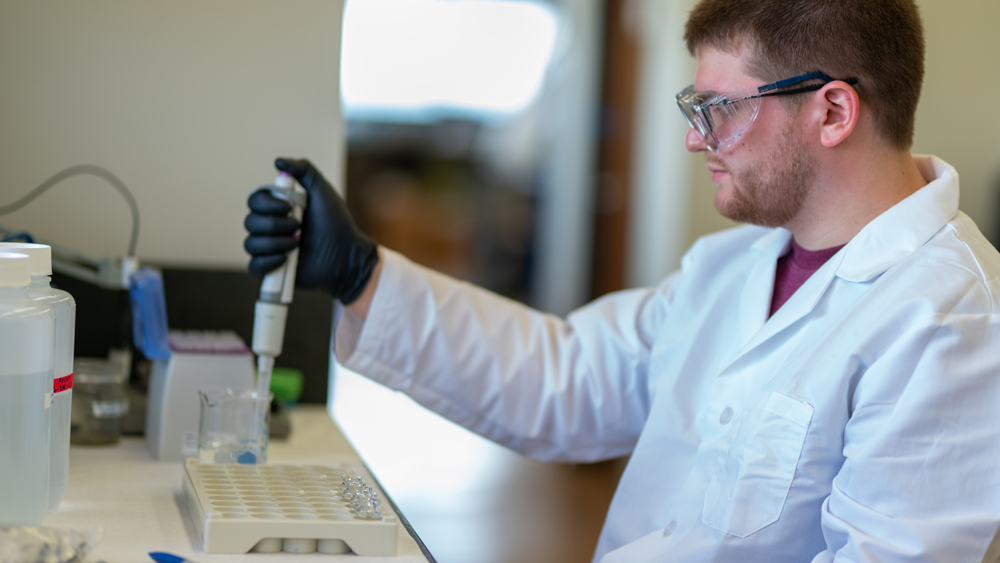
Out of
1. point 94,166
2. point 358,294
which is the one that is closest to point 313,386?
point 358,294

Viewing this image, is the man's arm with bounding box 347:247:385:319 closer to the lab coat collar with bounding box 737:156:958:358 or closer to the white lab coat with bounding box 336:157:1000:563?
the white lab coat with bounding box 336:157:1000:563

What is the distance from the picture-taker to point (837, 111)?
45.0 inches

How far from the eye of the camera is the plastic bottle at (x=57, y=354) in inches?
31.4

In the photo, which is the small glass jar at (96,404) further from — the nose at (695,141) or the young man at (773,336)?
the nose at (695,141)

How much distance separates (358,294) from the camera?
1319 millimetres

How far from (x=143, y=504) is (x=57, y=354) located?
0.65 ft

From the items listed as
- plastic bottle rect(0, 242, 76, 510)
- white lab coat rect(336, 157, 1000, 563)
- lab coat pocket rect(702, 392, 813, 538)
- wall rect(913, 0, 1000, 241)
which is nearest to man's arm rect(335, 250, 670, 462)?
white lab coat rect(336, 157, 1000, 563)

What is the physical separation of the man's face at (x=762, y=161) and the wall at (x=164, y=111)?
719 mm

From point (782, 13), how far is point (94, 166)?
1123mm

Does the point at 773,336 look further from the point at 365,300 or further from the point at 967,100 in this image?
→ the point at 967,100

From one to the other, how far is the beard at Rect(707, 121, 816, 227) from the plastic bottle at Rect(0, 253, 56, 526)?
0.89 meters

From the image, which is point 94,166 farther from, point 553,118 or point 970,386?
point 553,118

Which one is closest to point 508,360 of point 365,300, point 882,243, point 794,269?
point 365,300

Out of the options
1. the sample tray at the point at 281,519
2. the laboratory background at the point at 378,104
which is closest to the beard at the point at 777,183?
the laboratory background at the point at 378,104
